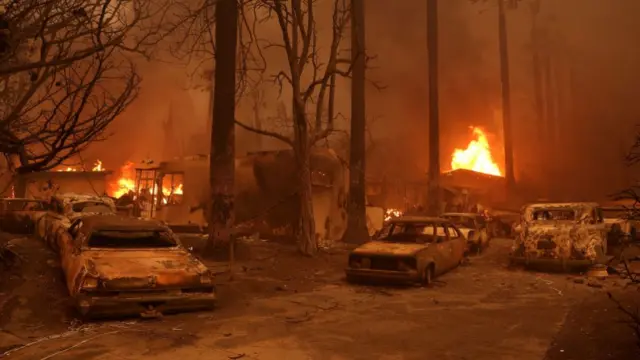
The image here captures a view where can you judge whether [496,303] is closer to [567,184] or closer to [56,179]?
[56,179]

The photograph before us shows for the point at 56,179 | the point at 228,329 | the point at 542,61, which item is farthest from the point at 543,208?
the point at 542,61

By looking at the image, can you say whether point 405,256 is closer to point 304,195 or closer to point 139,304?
point 304,195

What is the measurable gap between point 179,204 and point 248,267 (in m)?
9.34

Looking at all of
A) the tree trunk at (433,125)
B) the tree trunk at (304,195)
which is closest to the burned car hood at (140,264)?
the tree trunk at (304,195)

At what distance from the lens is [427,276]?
33.3ft

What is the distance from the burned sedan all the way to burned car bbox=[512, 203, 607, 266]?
27.6ft

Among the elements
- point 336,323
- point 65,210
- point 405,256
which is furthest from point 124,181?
point 336,323

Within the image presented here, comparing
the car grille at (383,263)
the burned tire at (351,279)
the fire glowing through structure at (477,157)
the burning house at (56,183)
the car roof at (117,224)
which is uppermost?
the fire glowing through structure at (477,157)

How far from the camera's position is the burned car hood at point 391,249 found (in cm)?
991

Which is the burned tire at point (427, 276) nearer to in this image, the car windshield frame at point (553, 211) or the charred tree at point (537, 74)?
the car windshield frame at point (553, 211)

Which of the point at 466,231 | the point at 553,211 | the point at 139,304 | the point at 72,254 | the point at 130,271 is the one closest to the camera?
the point at 139,304

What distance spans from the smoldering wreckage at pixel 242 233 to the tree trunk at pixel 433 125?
118 inches

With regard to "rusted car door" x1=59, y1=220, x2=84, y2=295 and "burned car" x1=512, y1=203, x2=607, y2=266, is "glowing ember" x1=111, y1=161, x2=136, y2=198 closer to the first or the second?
"rusted car door" x1=59, y1=220, x2=84, y2=295

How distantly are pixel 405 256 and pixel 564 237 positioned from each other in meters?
4.70
